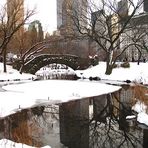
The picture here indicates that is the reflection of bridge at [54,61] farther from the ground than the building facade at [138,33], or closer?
closer

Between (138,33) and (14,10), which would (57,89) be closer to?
(138,33)

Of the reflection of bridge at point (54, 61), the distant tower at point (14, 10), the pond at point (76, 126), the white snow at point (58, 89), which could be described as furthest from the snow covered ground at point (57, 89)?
the distant tower at point (14, 10)

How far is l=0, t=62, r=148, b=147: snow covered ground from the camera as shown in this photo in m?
21.0

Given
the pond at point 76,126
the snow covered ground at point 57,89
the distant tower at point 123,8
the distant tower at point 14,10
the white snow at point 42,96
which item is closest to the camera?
the pond at point 76,126

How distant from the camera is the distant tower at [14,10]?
4233cm

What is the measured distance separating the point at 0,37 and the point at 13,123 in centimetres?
3061

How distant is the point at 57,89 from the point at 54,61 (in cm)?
1949

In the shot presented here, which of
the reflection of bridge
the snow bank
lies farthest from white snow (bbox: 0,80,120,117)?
the reflection of bridge

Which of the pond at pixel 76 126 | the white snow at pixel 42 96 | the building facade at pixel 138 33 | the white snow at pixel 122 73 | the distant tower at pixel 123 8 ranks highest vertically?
the distant tower at pixel 123 8

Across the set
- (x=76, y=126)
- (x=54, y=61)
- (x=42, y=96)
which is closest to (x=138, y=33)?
(x=54, y=61)

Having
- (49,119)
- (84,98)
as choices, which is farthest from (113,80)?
(49,119)

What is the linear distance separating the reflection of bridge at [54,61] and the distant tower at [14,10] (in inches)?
239

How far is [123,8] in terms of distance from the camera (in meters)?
41.8

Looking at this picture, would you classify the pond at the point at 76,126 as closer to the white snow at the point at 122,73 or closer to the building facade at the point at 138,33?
the white snow at the point at 122,73
